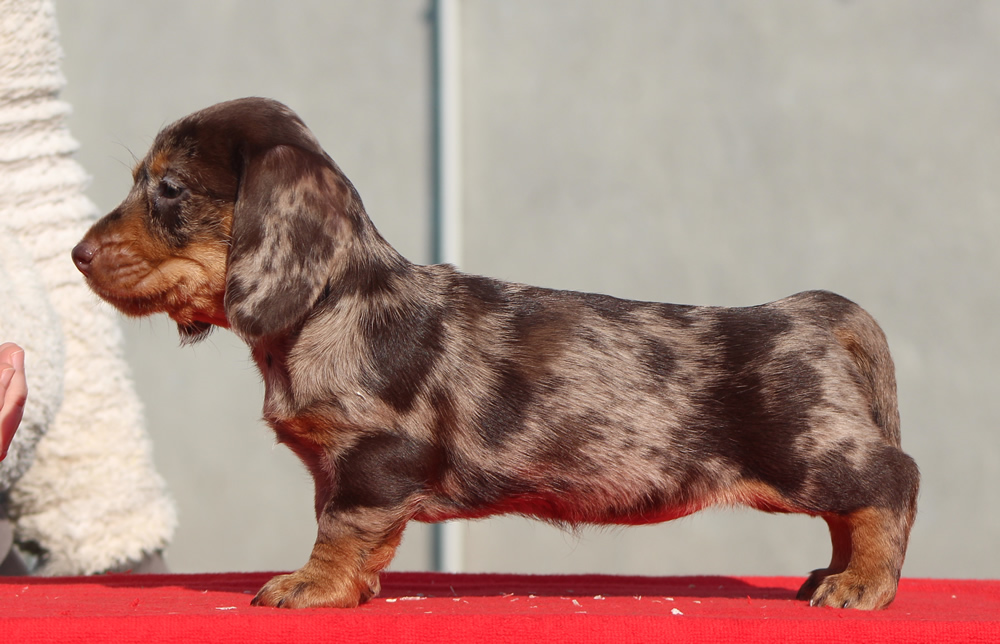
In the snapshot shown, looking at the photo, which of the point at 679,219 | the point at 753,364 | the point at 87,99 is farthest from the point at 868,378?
the point at 87,99

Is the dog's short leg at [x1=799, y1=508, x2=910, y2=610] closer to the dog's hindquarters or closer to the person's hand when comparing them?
the dog's hindquarters

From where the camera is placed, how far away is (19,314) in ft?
10.4

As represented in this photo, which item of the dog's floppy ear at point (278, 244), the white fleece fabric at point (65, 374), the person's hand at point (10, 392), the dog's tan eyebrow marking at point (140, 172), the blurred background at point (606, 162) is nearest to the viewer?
the dog's floppy ear at point (278, 244)

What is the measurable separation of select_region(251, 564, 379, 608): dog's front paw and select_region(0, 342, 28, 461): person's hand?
0.84 meters

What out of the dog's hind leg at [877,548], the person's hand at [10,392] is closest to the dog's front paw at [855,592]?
the dog's hind leg at [877,548]

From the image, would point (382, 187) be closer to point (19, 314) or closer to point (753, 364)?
point (19, 314)

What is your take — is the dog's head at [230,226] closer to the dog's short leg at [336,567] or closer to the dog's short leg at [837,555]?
the dog's short leg at [336,567]

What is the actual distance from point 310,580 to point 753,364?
3.78 ft

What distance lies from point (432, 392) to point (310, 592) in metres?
0.52

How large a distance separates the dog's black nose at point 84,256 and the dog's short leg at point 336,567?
2.65 ft

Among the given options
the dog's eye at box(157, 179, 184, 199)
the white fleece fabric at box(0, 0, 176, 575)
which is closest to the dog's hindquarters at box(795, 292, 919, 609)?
the dog's eye at box(157, 179, 184, 199)

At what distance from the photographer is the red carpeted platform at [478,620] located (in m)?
2.02

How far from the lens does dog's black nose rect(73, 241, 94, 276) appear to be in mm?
2314

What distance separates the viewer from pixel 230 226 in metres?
2.29
